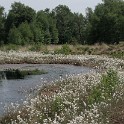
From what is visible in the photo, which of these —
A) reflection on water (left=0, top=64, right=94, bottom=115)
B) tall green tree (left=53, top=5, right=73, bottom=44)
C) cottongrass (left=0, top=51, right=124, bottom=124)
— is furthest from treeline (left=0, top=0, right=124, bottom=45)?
cottongrass (left=0, top=51, right=124, bottom=124)

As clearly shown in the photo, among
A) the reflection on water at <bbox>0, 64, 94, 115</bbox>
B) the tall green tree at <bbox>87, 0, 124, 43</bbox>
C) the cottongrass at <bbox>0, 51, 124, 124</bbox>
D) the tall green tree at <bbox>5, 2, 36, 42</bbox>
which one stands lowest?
the reflection on water at <bbox>0, 64, 94, 115</bbox>

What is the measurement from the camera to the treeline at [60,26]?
245 feet

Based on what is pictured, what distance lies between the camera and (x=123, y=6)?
8494 centimetres

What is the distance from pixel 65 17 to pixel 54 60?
2656 inches

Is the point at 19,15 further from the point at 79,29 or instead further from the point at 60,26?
the point at 79,29

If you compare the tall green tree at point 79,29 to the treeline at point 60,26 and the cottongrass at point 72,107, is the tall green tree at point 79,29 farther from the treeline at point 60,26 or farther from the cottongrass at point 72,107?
the cottongrass at point 72,107

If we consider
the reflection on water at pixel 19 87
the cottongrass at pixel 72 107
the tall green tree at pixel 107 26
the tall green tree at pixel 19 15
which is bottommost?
the reflection on water at pixel 19 87

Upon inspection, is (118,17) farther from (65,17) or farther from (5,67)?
(5,67)

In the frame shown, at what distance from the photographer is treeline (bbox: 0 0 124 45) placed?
74.8m

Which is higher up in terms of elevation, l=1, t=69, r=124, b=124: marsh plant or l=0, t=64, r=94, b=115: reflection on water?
l=1, t=69, r=124, b=124: marsh plant

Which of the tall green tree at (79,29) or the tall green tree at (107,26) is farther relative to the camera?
the tall green tree at (79,29)

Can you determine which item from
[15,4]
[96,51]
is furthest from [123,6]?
[96,51]

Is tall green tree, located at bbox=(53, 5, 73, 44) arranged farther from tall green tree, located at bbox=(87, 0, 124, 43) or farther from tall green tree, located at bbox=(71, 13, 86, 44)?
tall green tree, located at bbox=(87, 0, 124, 43)

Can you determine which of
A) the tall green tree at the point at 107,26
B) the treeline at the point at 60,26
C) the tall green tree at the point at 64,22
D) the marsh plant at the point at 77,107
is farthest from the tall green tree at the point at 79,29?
the marsh plant at the point at 77,107
